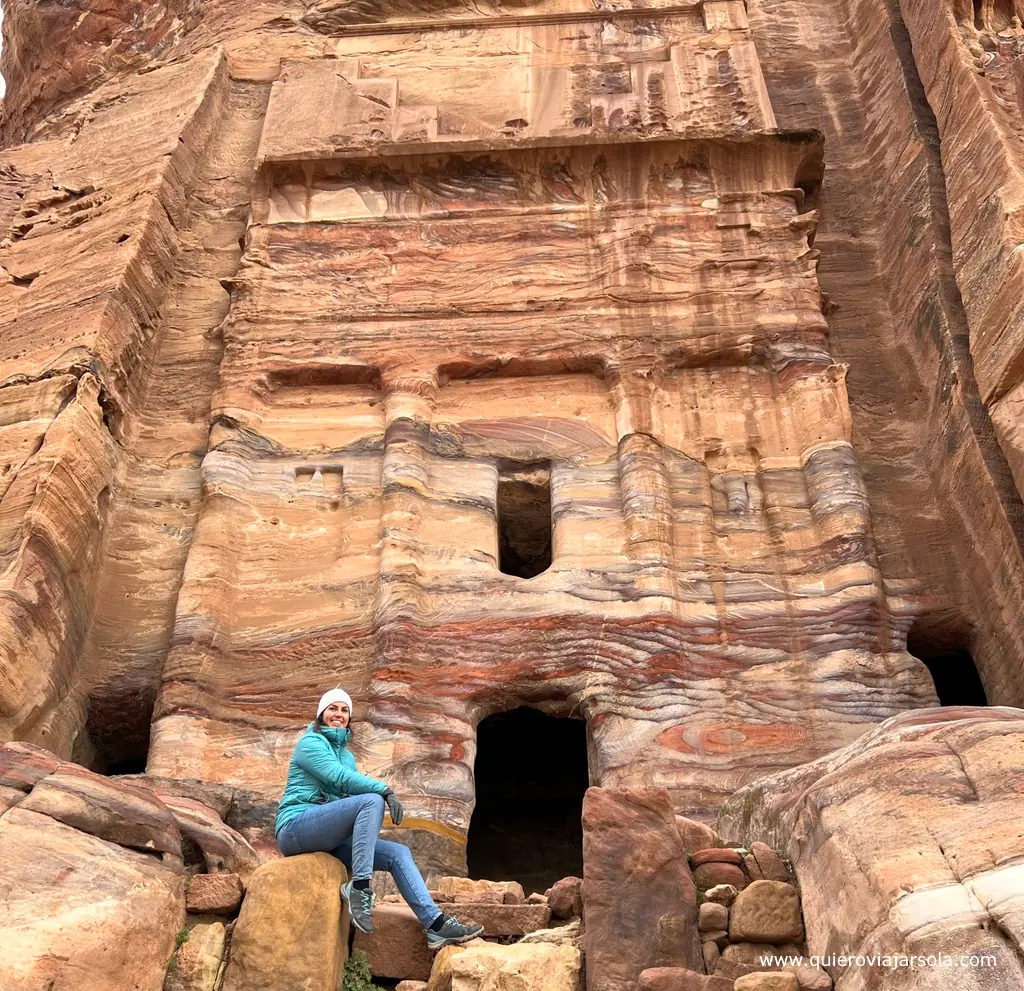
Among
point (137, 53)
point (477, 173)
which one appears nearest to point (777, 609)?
point (477, 173)

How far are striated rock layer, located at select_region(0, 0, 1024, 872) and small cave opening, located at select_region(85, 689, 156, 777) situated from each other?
0.11 feet

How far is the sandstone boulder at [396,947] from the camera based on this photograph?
6117 millimetres

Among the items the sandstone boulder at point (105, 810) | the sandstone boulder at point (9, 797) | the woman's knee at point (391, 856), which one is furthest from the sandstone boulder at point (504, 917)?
the sandstone boulder at point (9, 797)

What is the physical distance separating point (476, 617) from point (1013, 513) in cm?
430

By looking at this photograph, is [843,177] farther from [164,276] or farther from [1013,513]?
[164,276]

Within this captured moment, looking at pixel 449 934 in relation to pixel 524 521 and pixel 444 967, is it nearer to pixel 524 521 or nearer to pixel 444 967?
pixel 444 967

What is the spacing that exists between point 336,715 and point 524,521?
5497mm

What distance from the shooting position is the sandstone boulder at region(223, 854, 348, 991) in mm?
5789

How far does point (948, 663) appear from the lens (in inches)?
438

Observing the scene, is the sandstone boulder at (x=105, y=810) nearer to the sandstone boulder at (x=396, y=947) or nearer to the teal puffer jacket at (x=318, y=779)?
the teal puffer jacket at (x=318, y=779)

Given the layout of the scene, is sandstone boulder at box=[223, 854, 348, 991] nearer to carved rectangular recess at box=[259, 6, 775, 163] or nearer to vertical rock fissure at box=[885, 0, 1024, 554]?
vertical rock fissure at box=[885, 0, 1024, 554]

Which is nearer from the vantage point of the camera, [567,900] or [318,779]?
[318,779]

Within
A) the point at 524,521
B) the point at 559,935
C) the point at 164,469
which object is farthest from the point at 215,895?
the point at 164,469

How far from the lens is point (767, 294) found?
12664 mm
